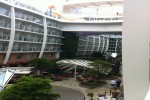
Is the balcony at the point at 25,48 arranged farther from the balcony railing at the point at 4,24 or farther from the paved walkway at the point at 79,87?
the paved walkway at the point at 79,87

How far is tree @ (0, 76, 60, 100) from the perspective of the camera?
20.2 metres

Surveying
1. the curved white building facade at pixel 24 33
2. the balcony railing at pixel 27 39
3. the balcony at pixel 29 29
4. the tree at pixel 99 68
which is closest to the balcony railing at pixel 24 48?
the curved white building facade at pixel 24 33

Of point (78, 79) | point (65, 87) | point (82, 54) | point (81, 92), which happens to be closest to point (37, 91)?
point (81, 92)

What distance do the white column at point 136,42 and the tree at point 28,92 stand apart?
1335 cm

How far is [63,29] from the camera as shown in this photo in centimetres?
6700

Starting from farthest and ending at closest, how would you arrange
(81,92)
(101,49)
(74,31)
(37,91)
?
(101,49)
(74,31)
(81,92)
(37,91)

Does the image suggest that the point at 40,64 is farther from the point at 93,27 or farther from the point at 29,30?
the point at 93,27

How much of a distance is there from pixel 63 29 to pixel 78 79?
2226 centimetres

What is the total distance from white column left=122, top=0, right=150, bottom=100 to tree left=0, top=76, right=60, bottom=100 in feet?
43.8

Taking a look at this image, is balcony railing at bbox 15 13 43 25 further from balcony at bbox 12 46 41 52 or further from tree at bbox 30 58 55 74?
tree at bbox 30 58 55 74

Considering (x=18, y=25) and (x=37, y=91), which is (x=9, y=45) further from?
(x=37, y=91)

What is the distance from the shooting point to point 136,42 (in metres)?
7.95

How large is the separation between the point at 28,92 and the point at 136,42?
14.2 meters

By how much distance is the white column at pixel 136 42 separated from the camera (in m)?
7.93
